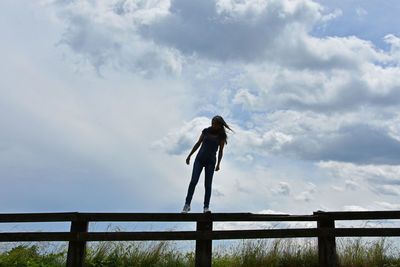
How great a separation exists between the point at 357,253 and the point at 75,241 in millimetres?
6388

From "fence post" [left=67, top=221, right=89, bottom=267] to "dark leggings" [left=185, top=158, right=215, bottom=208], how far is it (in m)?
2.28

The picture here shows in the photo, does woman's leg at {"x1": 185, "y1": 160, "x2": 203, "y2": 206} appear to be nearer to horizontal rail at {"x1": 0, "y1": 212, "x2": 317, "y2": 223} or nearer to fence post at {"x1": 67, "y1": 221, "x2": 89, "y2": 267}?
horizontal rail at {"x1": 0, "y1": 212, "x2": 317, "y2": 223}

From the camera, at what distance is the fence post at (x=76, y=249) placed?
7070 millimetres

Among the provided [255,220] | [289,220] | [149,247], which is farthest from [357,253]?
[149,247]

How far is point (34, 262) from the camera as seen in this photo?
24.6 ft

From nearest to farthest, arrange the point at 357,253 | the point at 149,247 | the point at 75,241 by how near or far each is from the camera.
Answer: the point at 75,241 < the point at 149,247 < the point at 357,253

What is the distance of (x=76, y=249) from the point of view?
7082 mm

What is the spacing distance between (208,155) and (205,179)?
55 cm

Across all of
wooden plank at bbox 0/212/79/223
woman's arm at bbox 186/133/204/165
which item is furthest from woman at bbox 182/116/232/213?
wooden plank at bbox 0/212/79/223

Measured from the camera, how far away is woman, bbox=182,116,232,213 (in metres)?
7.84

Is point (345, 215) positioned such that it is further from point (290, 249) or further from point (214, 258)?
point (214, 258)

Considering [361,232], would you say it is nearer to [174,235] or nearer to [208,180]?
[208,180]

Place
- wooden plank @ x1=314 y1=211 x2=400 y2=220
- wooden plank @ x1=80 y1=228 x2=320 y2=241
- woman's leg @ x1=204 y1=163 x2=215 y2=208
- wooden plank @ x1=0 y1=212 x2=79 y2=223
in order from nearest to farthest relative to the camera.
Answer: wooden plank @ x1=80 y1=228 x2=320 y2=241
wooden plank @ x1=0 y1=212 x2=79 y2=223
wooden plank @ x1=314 y1=211 x2=400 y2=220
woman's leg @ x1=204 y1=163 x2=215 y2=208

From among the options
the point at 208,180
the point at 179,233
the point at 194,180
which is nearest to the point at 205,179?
the point at 208,180
